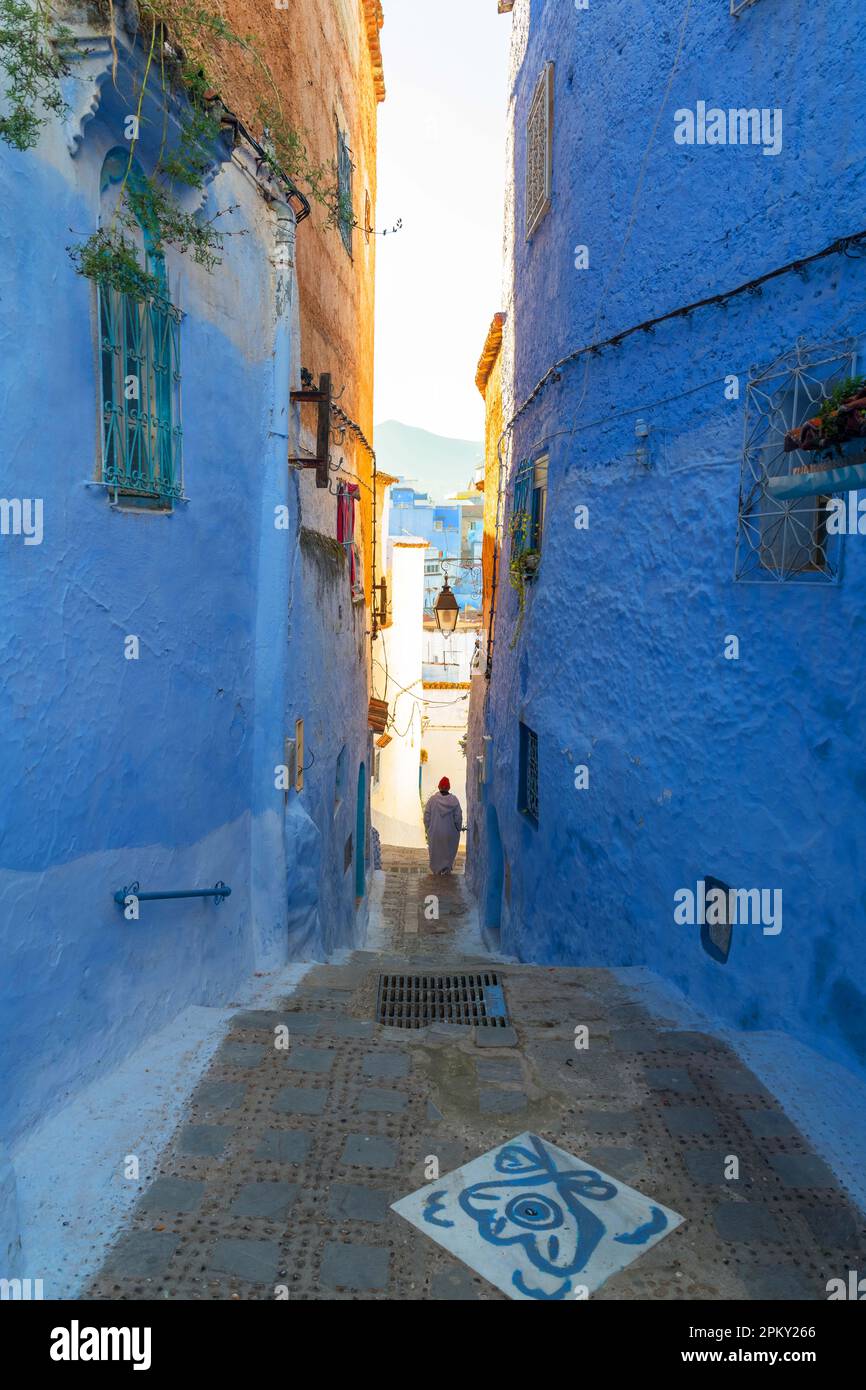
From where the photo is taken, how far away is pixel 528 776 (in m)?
9.29

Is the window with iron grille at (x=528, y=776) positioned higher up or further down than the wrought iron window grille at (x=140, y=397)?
further down

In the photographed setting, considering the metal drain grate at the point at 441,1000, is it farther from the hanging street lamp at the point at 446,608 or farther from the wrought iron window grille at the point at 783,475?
the hanging street lamp at the point at 446,608

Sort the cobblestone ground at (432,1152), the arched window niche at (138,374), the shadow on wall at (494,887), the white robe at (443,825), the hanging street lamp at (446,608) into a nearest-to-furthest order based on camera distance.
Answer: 1. the cobblestone ground at (432,1152)
2. the arched window niche at (138,374)
3. the shadow on wall at (494,887)
4. the hanging street lamp at (446,608)
5. the white robe at (443,825)

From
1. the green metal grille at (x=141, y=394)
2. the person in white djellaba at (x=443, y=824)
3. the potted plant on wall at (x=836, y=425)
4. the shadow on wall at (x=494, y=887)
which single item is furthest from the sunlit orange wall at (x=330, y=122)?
the shadow on wall at (x=494, y=887)

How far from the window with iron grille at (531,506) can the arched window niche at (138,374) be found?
172 inches

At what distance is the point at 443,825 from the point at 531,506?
7.12 meters

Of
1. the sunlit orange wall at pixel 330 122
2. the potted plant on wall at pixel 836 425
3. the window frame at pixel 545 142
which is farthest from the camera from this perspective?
the window frame at pixel 545 142

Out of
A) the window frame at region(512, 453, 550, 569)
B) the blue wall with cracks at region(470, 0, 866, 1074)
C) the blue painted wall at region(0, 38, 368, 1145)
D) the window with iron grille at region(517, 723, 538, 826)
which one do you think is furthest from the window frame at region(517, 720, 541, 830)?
the blue painted wall at region(0, 38, 368, 1145)

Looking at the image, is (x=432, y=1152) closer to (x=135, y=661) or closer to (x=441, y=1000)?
(x=441, y=1000)

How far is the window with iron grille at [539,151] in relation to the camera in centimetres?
806

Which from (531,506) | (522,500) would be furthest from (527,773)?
(522,500)

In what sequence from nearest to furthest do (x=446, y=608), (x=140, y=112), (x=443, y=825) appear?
1. (x=140, y=112)
2. (x=446, y=608)
3. (x=443, y=825)

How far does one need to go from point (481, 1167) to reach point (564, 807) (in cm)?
408

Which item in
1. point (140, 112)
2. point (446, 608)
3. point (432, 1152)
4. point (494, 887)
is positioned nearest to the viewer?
point (432, 1152)
